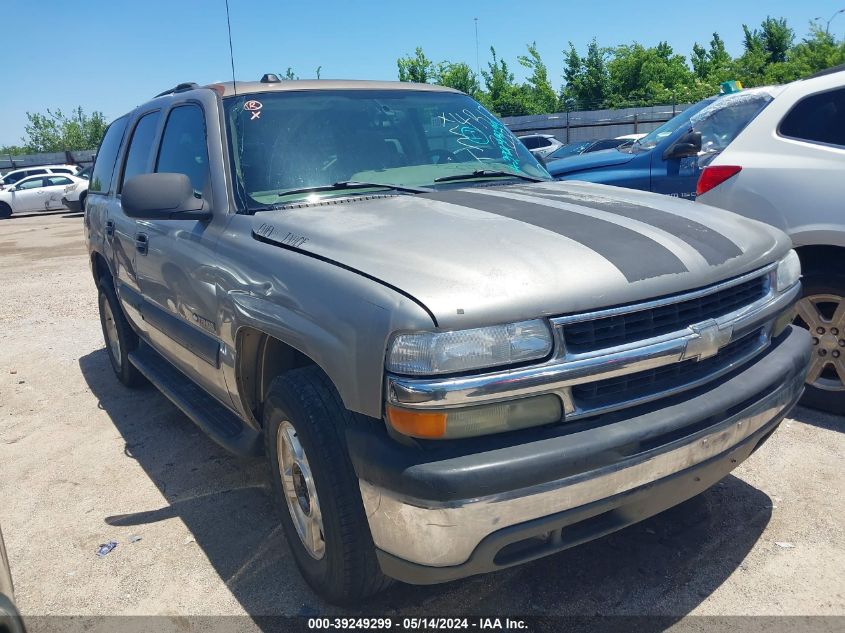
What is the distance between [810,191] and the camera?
12.8ft

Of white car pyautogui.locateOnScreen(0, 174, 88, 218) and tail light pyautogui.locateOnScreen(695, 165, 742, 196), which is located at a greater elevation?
tail light pyautogui.locateOnScreen(695, 165, 742, 196)

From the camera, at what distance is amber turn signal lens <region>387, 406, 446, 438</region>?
1.97 meters

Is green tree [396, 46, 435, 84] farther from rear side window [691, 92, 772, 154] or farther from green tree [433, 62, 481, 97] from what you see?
rear side window [691, 92, 772, 154]

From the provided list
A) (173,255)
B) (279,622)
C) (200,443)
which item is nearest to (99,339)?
(200,443)

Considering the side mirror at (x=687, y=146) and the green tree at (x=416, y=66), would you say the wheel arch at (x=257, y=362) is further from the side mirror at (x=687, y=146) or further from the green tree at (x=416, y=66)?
the green tree at (x=416, y=66)

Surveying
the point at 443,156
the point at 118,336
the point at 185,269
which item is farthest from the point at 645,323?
the point at 118,336

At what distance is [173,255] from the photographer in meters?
3.48

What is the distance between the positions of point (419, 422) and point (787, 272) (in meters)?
1.75

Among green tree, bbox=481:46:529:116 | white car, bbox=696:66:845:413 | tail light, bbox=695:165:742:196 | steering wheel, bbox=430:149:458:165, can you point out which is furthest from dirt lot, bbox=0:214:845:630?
green tree, bbox=481:46:529:116

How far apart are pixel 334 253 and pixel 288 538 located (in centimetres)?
116

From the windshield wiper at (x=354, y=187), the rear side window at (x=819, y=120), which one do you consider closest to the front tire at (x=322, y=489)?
the windshield wiper at (x=354, y=187)

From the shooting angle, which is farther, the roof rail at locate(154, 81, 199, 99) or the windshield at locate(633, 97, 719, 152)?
the windshield at locate(633, 97, 719, 152)

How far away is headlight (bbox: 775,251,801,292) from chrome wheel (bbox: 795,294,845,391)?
111cm

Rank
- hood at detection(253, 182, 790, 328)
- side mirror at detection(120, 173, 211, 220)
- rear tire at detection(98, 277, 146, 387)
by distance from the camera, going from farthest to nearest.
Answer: rear tire at detection(98, 277, 146, 387) → side mirror at detection(120, 173, 211, 220) → hood at detection(253, 182, 790, 328)
